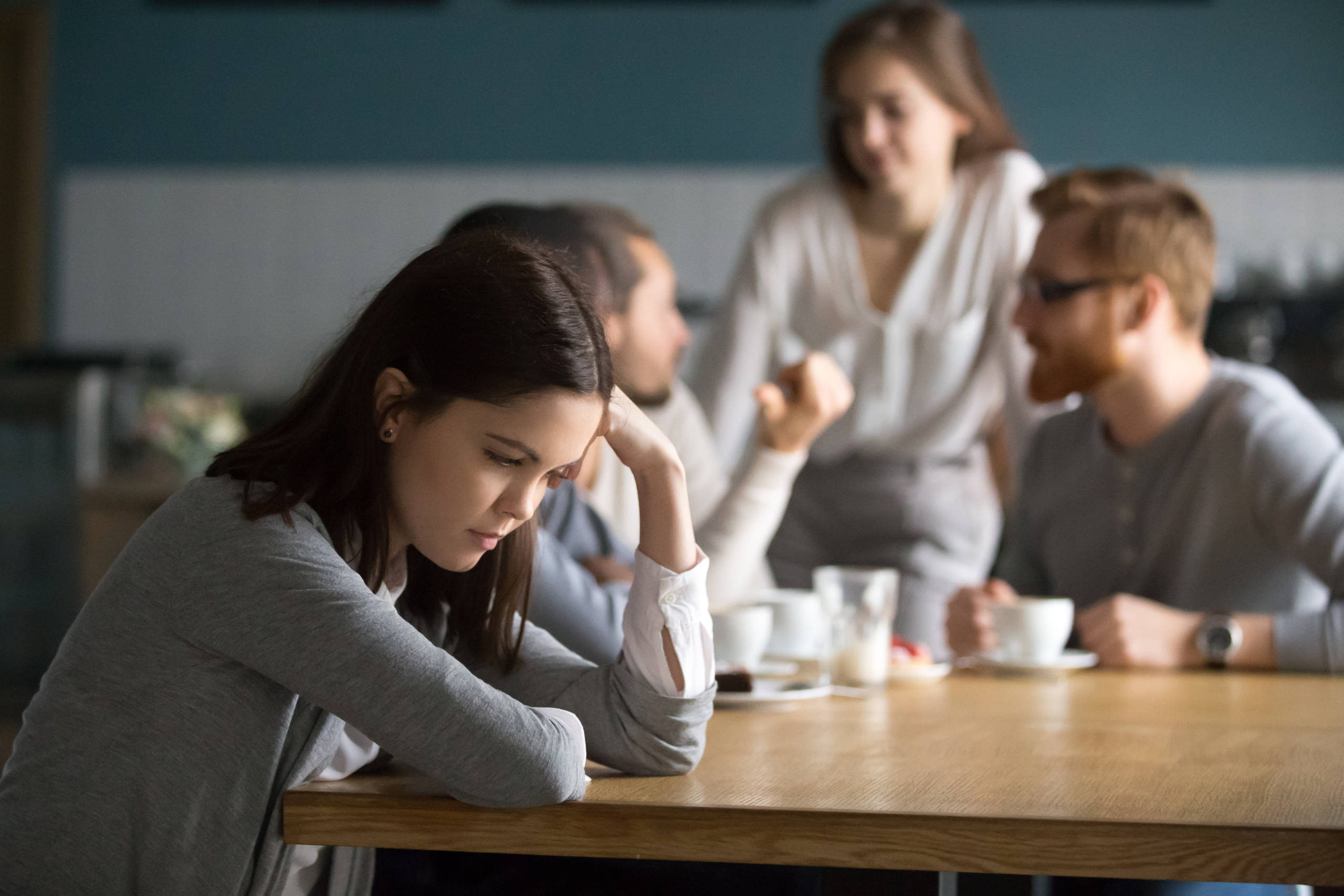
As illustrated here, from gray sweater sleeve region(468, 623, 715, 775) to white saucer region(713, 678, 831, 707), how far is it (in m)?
0.20

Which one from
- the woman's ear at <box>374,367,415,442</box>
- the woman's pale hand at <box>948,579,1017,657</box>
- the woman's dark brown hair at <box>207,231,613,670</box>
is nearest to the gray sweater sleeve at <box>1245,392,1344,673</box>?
the woman's pale hand at <box>948,579,1017,657</box>

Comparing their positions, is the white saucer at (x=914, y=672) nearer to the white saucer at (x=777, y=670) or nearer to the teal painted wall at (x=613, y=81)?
the white saucer at (x=777, y=670)

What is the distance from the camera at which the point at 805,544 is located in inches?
90.4

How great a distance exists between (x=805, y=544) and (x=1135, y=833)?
4.84 feet

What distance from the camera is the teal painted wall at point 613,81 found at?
4.40 m

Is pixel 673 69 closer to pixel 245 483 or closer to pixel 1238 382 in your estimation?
pixel 1238 382

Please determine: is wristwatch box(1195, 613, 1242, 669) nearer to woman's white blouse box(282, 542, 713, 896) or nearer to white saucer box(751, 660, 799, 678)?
white saucer box(751, 660, 799, 678)

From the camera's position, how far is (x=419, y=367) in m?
0.96

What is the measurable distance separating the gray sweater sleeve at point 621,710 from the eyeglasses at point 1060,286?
1055 millimetres

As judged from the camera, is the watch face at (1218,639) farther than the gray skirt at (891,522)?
No

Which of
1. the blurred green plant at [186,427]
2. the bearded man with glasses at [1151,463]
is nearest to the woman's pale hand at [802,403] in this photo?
the bearded man with glasses at [1151,463]

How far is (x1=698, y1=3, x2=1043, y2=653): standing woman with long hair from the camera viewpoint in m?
2.22

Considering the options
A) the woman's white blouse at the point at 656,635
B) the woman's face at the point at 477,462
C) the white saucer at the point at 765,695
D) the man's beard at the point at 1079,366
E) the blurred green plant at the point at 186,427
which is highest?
the woman's face at the point at 477,462

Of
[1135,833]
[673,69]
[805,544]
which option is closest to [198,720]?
[1135,833]
